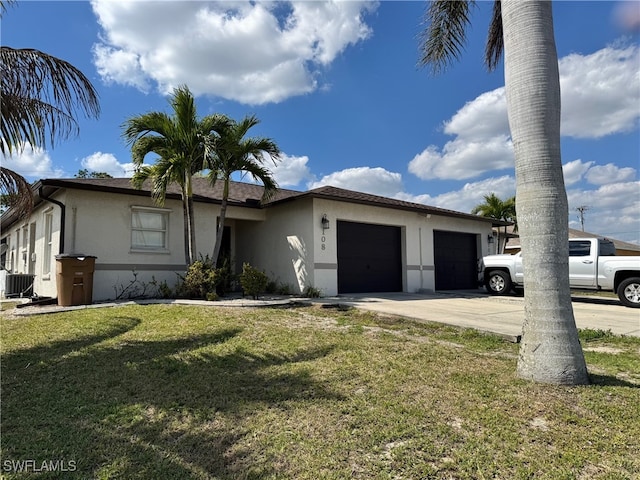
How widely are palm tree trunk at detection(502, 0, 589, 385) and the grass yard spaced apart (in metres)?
0.34

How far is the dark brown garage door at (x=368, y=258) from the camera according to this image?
13.1 m

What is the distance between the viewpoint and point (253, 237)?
47.8ft

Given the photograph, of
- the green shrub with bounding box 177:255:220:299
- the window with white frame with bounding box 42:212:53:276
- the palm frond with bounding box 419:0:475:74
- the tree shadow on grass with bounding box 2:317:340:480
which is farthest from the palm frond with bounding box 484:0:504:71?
the window with white frame with bounding box 42:212:53:276

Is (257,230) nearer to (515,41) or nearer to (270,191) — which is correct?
(270,191)

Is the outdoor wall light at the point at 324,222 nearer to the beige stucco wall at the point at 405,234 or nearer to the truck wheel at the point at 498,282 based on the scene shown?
the beige stucco wall at the point at 405,234

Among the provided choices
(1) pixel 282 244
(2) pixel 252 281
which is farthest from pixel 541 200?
(1) pixel 282 244

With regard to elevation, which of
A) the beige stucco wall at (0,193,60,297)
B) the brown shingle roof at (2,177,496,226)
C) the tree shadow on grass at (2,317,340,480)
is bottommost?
the tree shadow on grass at (2,317,340,480)

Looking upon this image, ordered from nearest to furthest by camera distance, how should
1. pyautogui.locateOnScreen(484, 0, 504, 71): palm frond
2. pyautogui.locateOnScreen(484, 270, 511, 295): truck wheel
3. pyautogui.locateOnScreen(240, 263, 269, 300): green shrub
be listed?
pyautogui.locateOnScreen(484, 0, 504, 71): palm frond < pyautogui.locateOnScreen(240, 263, 269, 300): green shrub < pyautogui.locateOnScreen(484, 270, 511, 295): truck wheel

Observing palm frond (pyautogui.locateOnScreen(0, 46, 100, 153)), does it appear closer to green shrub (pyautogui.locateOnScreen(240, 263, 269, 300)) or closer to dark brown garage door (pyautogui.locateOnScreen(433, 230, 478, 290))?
green shrub (pyautogui.locateOnScreen(240, 263, 269, 300))

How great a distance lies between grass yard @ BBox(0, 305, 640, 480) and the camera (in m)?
2.60

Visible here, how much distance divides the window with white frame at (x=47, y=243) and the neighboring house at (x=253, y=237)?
0.03 m

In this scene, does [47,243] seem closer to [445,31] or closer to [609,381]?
[445,31]

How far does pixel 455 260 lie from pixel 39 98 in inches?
606

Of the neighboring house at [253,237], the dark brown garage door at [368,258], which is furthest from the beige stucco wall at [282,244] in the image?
the dark brown garage door at [368,258]
